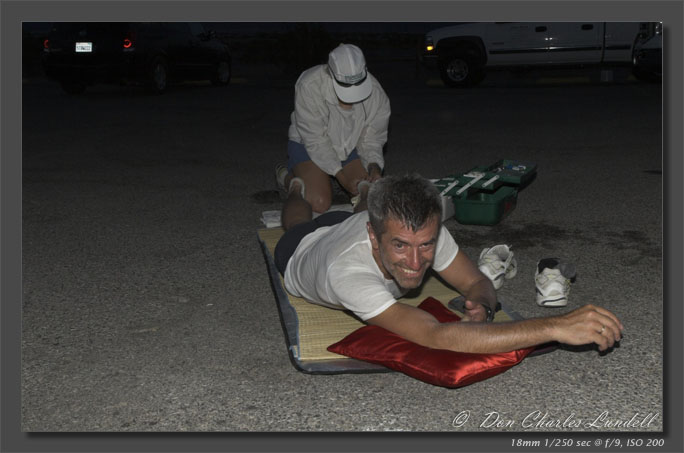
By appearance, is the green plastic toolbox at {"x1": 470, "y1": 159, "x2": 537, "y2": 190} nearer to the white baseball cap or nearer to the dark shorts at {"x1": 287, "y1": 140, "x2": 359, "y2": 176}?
the dark shorts at {"x1": 287, "y1": 140, "x2": 359, "y2": 176}

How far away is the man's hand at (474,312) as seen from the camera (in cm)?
368

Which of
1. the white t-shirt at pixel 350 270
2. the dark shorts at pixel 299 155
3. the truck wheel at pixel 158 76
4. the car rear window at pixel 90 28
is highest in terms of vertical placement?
the car rear window at pixel 90 28

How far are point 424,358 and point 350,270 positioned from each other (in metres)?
0.51

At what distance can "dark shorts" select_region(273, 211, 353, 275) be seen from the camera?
4516 mm

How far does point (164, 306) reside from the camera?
455 centimetres

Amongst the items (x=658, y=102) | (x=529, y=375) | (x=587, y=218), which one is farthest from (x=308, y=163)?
(x=658, y=102)

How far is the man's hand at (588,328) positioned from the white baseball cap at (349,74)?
121 inches

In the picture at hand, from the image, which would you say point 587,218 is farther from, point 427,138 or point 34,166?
point 34,166

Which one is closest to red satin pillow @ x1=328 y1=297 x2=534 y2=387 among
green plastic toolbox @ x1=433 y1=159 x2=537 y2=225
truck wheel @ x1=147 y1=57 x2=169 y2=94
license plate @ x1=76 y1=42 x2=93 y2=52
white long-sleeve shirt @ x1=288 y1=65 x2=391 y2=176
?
green plastic toolbox @ x1=433 y1=159 x2=537 y2=225

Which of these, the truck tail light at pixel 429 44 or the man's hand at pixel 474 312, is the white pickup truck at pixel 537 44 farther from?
the man's hand at pixel 474 312

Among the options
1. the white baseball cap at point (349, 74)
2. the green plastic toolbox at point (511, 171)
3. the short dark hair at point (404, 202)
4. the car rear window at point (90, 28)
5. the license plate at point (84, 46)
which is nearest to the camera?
the short dark hair at point (404, 202)

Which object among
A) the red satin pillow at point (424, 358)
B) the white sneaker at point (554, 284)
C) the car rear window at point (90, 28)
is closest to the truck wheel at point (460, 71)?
the car rear window at point (90, 28)

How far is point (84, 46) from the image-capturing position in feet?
50.2

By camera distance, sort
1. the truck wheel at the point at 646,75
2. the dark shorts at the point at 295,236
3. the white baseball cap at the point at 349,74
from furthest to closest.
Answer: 1. the truck wheel at the point at 646,75
2. the white baseball cap at the point at 349,74
3. the dark shorts at the point at 295,236
